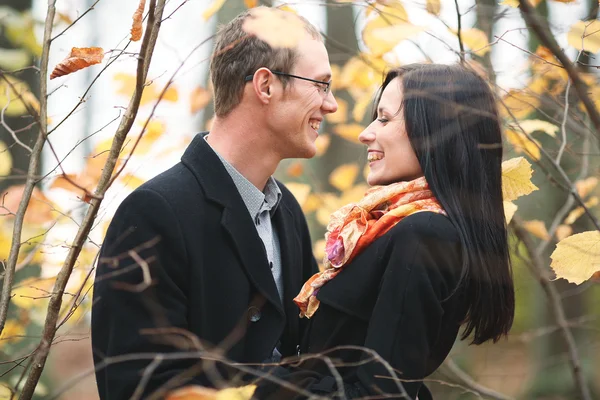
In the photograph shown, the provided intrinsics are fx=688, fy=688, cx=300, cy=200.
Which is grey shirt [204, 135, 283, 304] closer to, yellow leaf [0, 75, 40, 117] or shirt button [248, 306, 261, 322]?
shirt button [248, 306, 261, 322]

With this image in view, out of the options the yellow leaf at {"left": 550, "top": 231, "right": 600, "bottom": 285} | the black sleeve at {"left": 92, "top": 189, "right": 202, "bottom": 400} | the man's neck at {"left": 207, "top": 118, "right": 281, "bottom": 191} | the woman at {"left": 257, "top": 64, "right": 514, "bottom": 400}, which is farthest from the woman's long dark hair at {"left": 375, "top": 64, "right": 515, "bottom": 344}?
the black sleeve at {"left": 92, "top": 189, "right": 202, "bottom": 400}

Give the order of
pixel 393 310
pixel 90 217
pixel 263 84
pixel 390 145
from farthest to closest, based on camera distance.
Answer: pixel 263 84 → pixel 390 145 → pixel 393 310 → pixel 90 217

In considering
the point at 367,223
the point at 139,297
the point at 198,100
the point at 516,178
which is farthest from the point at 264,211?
the point at 198,100

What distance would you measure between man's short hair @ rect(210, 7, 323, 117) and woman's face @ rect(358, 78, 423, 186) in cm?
42

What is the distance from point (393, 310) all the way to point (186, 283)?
0.63 m

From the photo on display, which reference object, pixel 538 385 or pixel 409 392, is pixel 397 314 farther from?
pixel 538 385

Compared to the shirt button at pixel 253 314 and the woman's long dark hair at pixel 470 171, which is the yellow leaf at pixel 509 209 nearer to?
the woman's long dark hair at pixel 470 171

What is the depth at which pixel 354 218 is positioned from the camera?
2.19 m

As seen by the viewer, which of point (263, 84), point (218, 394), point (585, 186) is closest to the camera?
point (218, 394)

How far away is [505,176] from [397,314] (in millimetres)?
798

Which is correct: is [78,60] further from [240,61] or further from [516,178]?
[516,178]

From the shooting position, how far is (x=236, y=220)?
2.21 m

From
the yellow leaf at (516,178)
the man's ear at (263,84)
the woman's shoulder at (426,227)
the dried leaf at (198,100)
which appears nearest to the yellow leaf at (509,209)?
the yellow leaf at (516,178)

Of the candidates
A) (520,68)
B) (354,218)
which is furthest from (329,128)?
(354,218)
